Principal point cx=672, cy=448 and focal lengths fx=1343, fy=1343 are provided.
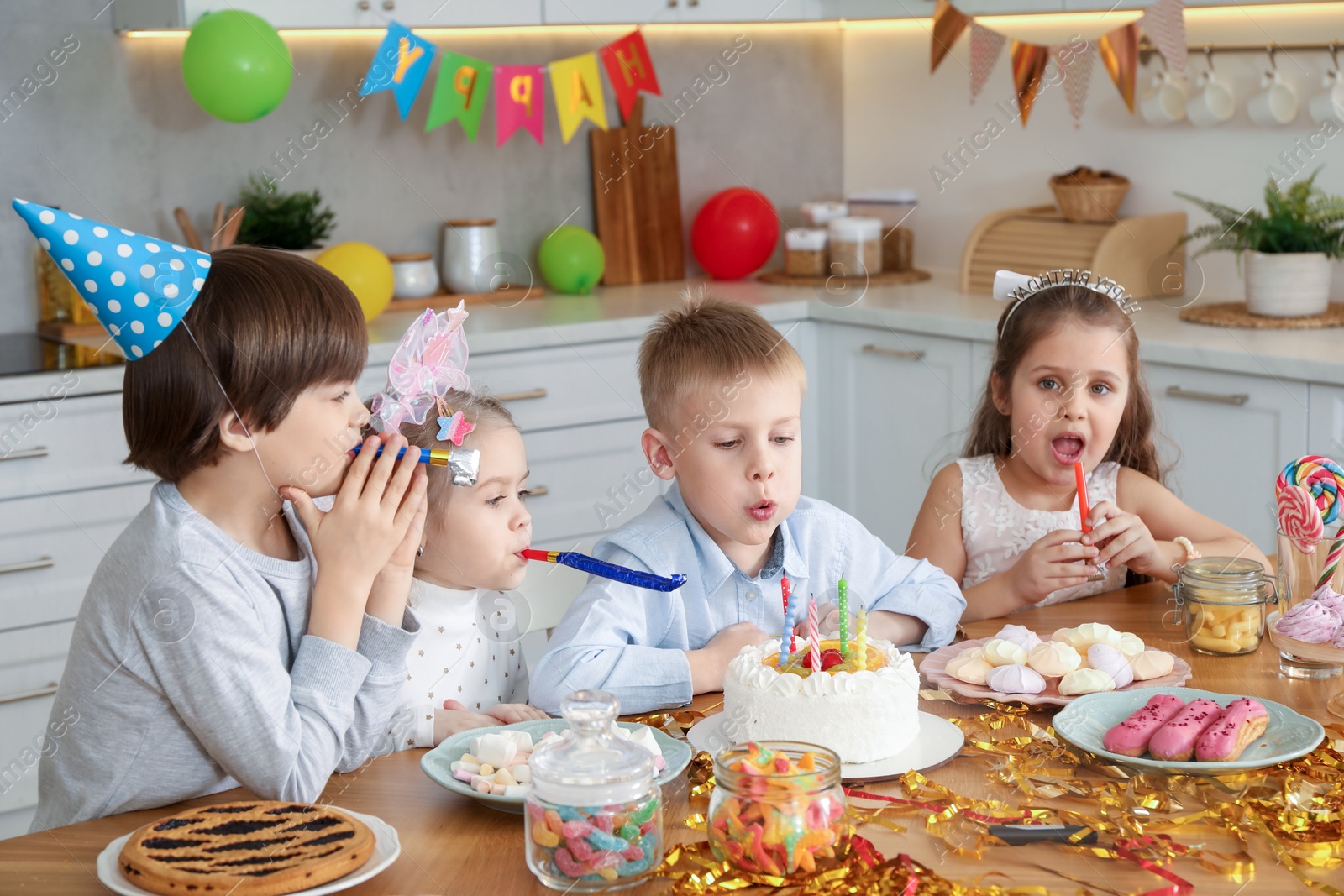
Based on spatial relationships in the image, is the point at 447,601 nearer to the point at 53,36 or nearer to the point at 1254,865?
the point at 1254,865

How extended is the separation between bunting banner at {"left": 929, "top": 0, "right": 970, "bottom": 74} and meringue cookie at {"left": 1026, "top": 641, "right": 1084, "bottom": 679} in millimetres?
2261

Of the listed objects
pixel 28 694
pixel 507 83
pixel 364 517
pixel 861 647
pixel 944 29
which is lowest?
pixel 28 694

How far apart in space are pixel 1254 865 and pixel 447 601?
0.81 metres

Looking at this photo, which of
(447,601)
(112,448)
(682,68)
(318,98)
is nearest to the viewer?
(447,601)

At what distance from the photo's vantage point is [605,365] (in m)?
2.90

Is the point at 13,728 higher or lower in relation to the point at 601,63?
lower

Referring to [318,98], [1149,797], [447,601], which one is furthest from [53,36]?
[1149,797]

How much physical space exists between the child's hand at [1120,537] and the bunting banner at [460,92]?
1910mm

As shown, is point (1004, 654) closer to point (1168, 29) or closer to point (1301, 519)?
point (1301, 519)

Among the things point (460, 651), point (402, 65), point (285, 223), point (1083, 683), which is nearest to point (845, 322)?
point (402, 65)

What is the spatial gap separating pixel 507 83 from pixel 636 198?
0.53 metres

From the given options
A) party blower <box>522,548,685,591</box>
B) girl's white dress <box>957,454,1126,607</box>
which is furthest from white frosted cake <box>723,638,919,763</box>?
girl's white dress <box>957,454,1126,607</box>

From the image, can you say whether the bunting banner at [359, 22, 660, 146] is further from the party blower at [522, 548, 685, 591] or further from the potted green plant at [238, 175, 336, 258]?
the party blower at [522, 548, 685, 591]

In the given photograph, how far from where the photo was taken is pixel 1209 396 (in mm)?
2402
